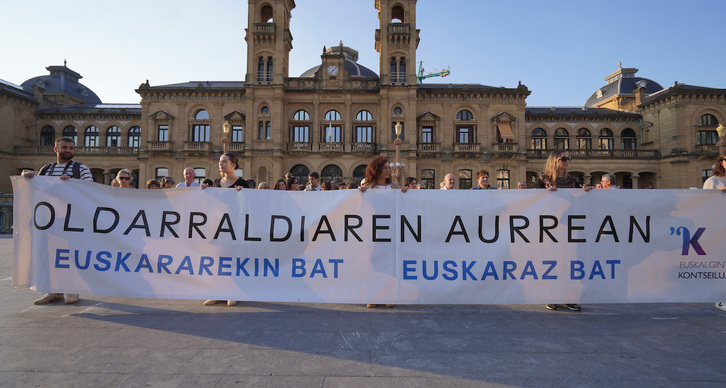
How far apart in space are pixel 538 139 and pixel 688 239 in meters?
39.1

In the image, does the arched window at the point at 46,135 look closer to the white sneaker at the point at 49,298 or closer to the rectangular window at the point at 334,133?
the rectangular window at the point at 334,133

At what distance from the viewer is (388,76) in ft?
114

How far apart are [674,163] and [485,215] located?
42343 millimetres

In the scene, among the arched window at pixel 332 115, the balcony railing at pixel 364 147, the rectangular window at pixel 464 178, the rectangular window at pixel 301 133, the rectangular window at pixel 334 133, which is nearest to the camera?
the balcony railing at pixel 364 147

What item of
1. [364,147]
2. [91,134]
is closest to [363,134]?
[364,147]

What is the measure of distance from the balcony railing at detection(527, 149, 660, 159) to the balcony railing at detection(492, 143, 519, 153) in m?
3.55

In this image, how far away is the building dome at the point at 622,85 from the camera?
4538 cm

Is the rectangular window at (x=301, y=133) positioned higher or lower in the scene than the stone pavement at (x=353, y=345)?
higher

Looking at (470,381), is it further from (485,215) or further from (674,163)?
(674,163)

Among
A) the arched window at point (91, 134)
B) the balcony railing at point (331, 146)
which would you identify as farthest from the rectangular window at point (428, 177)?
the arched window at point (91, 134)

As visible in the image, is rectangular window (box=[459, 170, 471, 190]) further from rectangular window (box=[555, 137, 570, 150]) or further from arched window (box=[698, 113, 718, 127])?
arched window (box=[698, 113, 718, 127])

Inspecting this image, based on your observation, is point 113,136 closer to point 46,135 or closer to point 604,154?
point 46,135

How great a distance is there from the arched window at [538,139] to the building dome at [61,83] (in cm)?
5955

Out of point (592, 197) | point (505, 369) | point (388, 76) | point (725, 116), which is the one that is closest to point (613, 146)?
point (725, 116)
